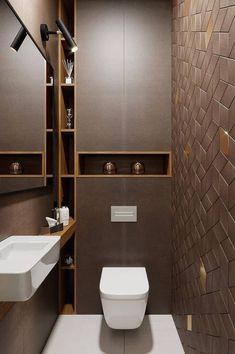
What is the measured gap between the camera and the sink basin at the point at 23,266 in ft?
3.37

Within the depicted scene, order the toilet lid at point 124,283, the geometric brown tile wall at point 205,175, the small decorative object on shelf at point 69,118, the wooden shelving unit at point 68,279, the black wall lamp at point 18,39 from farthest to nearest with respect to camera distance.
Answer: the small decorative object on shelf at point 69,118 < the wooden shelving unit at point 68,279 < the toilet lid at point 124,283 < the black wall lamp at point 18,39 < the geometric brown tile wall at point 205,175

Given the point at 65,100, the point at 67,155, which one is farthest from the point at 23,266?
the point at 65,100

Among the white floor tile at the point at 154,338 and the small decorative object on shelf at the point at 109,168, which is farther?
the small decorative object on shelf at the point at 109,168

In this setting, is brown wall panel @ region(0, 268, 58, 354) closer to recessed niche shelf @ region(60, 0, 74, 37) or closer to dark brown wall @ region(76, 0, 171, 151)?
dark brown wall @ region(76, 0, 171, 151)

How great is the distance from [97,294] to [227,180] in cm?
183

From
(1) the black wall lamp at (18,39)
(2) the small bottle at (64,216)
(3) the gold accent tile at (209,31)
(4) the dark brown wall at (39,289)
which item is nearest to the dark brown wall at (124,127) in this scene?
(2) the small bottle at (64,216)

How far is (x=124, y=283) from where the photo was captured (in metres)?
2.14

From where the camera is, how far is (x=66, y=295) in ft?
9.14

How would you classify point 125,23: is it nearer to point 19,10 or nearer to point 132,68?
point 132,68

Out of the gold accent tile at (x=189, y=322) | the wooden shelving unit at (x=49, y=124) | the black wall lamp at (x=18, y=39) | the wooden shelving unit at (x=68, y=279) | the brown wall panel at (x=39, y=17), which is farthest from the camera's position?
the wooden shelving unit at (x=68, y=279)

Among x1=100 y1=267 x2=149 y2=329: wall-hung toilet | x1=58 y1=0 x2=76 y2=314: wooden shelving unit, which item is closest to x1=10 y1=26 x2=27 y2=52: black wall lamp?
x1=58 y1=0 x2=76 y2=314: wooden shelving unit

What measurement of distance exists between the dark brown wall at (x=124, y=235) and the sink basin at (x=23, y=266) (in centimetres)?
105

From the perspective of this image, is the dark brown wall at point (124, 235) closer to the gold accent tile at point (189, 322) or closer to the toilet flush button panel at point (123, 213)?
the toilet flush button panel at point (123, 213)

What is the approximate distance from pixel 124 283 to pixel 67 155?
130 cm
